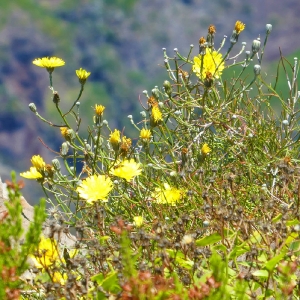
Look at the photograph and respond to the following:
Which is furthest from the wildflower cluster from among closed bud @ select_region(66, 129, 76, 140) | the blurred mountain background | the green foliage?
the blurred mountain background

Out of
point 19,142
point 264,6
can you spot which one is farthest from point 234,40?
point 264,6

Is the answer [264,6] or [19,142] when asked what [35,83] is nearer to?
[19,142]

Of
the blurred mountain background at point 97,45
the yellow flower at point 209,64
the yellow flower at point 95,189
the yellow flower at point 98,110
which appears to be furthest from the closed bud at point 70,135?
the blurred mountain background at point 97,45

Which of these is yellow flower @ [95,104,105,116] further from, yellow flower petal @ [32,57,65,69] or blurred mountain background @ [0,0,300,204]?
blurred mountain background @ [0,0,300,204]

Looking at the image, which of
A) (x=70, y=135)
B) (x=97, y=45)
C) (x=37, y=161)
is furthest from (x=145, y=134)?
(x=97, y=45)

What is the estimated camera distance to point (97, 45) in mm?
159875

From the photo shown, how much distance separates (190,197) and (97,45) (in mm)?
160015

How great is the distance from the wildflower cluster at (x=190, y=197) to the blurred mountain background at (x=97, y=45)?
128 m

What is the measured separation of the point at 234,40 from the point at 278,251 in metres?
1.70

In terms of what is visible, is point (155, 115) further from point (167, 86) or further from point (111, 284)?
point (111, 284)

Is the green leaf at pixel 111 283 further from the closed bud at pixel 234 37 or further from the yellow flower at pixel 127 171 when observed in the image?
the closed bud at pixel 234 37

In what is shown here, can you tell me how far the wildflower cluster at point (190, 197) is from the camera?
6.80 feet

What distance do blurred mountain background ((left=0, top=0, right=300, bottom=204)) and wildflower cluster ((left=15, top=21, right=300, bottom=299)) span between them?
128 meters

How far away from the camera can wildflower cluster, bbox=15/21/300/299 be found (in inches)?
81.6
